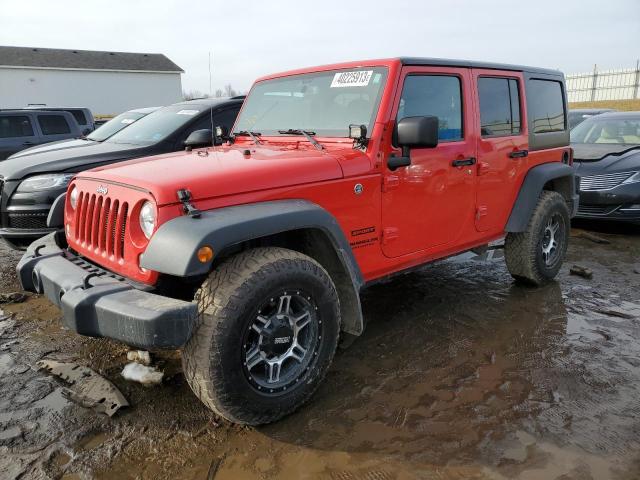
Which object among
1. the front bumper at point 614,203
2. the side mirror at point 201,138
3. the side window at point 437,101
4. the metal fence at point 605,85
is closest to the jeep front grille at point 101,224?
the side mirror at point 201,138

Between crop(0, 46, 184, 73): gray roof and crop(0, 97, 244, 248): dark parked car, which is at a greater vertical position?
crop(0, 46, 184, 73): gray roof

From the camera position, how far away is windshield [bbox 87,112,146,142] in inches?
257

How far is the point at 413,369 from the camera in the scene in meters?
3.19

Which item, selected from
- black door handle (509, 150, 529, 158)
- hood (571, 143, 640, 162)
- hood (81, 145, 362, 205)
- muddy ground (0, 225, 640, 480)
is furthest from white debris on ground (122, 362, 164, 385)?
hood (571, 143, 640, 162)

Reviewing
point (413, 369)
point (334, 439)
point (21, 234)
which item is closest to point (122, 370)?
point (334, 439)

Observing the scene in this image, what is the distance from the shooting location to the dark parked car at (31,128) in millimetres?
9452

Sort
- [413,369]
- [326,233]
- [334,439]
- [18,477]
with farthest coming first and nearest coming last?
[413,369] < [326,233] < [334,439] < [18,477]

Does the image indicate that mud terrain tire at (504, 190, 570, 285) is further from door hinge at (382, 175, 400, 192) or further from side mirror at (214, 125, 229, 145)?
side mirror at (214, 125, 229, 145)

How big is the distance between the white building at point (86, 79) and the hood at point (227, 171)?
35.0 meters

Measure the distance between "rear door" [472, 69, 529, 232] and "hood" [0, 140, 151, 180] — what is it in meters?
3.50

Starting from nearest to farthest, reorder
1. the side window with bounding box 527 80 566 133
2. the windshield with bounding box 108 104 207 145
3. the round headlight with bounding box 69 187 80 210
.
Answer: the round headlight with bounding box 69 187 80 210, the side window with bounding box 527 80 566 133, the windshield with bounding box 108 104 207 145

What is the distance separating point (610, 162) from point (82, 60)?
119 ft

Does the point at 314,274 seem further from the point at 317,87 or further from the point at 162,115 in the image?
the point at 162,115

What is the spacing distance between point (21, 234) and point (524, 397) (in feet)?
14.4
